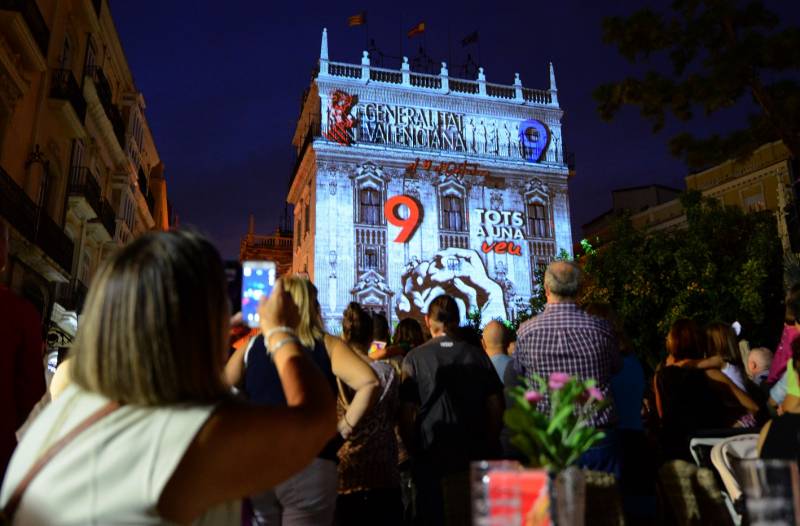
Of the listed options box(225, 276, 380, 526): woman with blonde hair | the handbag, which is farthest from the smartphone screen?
the handbag

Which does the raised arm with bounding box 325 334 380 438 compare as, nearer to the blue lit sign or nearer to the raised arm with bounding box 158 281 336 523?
the raised arm with bounding box 158 281 336 523

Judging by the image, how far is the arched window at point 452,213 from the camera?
2922 cm

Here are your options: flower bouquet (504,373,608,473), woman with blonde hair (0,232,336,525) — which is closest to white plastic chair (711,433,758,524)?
flower bouquet (504,373,608,473)

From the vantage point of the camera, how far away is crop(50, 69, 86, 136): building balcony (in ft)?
47.6

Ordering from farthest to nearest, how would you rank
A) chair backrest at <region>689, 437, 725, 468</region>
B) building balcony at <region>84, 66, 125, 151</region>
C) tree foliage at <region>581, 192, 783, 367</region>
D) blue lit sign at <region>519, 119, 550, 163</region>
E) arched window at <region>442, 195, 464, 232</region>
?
blue lit sign at <region>519, 119, 550, 163</region> → arched window at <region>442, 195, 464, 232</region> → tree foliage at <region>581, 192, 783, 367</region> → building balcony at <region>84, 66, 125, 151</region> → chair backrest at <region>689, 437, 725, 468</region>

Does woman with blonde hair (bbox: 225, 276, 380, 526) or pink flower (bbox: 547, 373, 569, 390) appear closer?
pink flower (bbox: 547, 373, 569, 390)

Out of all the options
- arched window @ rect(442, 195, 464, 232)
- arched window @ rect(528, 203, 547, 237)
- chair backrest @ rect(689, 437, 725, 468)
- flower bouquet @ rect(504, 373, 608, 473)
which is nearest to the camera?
flower bouquet @ rect(504, 373, 608, 473)

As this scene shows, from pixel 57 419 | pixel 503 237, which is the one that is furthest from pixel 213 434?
pixel 503 237

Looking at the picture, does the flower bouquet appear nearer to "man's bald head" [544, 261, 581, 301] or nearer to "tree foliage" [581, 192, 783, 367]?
"man's bald head" [544, 261, 581, 301]

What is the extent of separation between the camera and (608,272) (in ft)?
67.4

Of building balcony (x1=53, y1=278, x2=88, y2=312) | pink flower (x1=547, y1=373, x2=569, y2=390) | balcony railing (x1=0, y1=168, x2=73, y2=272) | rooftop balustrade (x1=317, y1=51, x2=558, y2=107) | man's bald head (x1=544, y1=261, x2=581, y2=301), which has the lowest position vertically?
pink flower (x1=547, y1=373, x2=569, y2=390)

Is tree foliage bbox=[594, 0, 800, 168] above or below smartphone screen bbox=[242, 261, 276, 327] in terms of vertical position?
above

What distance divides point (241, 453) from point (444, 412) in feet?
10.3

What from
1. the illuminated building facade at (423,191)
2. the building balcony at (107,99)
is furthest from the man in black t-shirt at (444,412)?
the illuminated building facade at (423,191)
